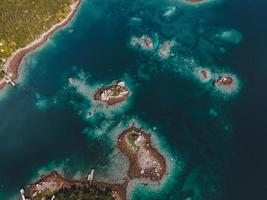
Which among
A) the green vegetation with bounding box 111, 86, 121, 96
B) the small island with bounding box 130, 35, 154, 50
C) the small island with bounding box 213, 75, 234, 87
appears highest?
the green vegetation with bounding box 111, 86, 121, 96

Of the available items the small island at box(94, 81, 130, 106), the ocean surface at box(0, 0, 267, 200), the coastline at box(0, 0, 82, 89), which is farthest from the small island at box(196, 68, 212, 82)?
the coastline at box(0, 0, 82, 89)

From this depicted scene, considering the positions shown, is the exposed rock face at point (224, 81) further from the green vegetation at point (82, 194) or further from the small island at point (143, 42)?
the green vegetation at point (82, 194)

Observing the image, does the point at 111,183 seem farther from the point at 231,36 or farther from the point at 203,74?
the point at 231,36

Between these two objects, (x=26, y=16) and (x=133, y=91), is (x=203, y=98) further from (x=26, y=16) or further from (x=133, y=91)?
(x=26, y=16)

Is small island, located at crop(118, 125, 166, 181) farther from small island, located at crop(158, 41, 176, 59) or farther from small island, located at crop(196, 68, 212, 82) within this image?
small island, located at crop(158, 41, 176, 59)

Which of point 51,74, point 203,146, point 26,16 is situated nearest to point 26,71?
point 51,74

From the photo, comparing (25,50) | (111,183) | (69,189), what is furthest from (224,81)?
(25,50)

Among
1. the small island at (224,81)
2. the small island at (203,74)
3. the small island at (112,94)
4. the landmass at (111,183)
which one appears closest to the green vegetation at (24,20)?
the small island at (112,94)
